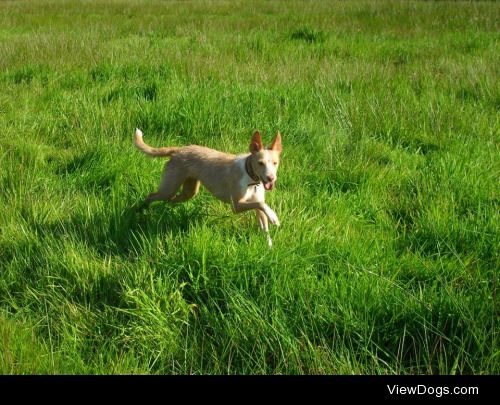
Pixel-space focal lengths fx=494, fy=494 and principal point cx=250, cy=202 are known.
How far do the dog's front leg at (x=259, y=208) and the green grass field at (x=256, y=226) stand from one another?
11cm

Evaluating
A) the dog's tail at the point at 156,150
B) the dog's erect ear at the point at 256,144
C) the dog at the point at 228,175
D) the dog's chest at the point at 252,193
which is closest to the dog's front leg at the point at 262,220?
the dog at the point at 228,175

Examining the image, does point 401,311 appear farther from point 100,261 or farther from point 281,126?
point 281,126

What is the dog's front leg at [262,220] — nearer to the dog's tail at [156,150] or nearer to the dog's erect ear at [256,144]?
the dog's erect ear at [256,144]

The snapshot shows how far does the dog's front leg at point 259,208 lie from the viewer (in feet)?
10.3

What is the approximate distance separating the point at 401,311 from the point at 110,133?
371 cm

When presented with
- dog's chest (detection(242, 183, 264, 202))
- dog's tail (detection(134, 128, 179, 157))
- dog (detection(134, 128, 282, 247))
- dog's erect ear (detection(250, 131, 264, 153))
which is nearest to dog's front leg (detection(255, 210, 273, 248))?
dog (detection(134, 128, 282, 247))

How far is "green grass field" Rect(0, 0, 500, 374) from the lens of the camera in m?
2.28

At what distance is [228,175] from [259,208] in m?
0.42

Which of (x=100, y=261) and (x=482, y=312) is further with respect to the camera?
(x=100, y=261)

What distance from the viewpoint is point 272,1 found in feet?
62.3

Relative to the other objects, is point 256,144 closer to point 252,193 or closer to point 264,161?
point 264,161

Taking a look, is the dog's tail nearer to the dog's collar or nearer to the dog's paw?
the dog's collar

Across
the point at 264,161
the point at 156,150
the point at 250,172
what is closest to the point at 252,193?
the point at 250,172

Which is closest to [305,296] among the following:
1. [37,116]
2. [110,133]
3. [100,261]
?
[100,261]
